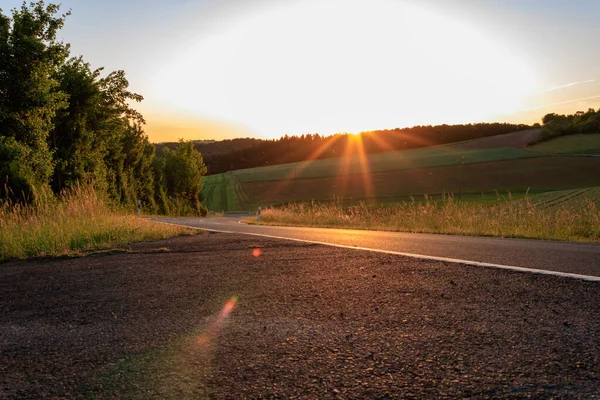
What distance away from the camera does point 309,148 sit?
10950cm

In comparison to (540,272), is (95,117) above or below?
above

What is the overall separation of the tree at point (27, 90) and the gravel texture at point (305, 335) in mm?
8476

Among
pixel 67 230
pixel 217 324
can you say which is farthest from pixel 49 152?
pixel 217 324

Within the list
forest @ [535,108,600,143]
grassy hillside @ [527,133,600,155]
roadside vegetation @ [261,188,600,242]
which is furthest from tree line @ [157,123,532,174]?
roadside vegetation @ [261,188,600,242]

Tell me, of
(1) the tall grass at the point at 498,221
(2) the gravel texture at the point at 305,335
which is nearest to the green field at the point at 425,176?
(1) the tall grass at the point at 498,221

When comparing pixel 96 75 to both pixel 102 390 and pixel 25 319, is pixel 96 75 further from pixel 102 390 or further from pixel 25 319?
pixel 102 390

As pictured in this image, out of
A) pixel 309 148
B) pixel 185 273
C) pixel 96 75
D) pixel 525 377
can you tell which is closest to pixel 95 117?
pixel 96 75

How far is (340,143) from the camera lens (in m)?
107

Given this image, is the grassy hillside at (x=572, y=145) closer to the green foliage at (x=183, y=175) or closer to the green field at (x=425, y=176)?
the green field at (x=425, y=176)

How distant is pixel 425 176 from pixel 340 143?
42491 millimetres

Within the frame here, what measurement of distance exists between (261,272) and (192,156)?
1940 inches

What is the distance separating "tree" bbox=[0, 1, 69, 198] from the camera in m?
12.4

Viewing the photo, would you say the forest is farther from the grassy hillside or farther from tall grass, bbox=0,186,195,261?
tall grass, bbox=0,186,195,261

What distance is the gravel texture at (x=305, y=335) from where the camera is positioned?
2.14m
